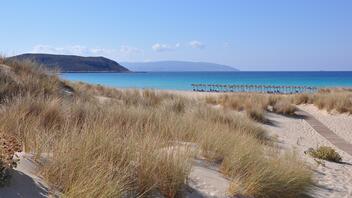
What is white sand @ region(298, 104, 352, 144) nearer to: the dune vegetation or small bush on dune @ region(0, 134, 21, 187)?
the dune vegetation

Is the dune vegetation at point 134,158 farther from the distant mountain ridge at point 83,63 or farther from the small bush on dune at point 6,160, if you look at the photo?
the distant mountain ridge at point 83,63

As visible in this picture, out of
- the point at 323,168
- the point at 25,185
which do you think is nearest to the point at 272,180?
the point at 25,185

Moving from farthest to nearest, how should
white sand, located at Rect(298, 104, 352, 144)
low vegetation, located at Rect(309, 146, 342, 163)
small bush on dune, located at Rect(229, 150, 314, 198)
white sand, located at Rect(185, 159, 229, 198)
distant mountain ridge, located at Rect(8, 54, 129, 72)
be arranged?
distant mountain ridge, located at Rect(8, 54, 129, 72), white sand, located at Rect(298, 104, 352, 144), low vegetation, located at Rect(309, 146, 342, 163), small bush on dune, located at Rect(229, 150, 314, 198), white sand, located at Rect(185, 159, 229, 198)

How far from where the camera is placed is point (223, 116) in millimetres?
15352

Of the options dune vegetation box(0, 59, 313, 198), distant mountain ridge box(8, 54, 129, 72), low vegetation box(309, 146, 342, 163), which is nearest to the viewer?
dune vegetation box(0, 59, 313, 198)

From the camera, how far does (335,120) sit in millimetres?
23391

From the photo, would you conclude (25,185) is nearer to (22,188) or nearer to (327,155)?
(22,188)

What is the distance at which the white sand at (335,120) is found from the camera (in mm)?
19330

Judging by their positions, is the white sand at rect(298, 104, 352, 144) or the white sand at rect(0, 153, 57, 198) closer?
the white sand at rect(0, 153, 57, 198)

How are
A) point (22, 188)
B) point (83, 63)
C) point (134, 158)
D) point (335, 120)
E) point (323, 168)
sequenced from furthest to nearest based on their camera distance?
point (83, 63)
point (335, 120)
point (323, 168)
point (134, 158)
point (22, 188)

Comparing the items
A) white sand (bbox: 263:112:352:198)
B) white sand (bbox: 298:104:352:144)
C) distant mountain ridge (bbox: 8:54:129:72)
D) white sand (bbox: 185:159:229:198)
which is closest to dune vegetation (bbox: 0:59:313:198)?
white sand (bbox: 185:159:229:198)

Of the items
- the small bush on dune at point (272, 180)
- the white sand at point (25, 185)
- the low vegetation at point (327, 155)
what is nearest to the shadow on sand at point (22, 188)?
the white sand at point (25, 185)

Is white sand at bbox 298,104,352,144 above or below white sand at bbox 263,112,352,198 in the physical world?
below

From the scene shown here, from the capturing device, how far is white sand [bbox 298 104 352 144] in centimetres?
1933
